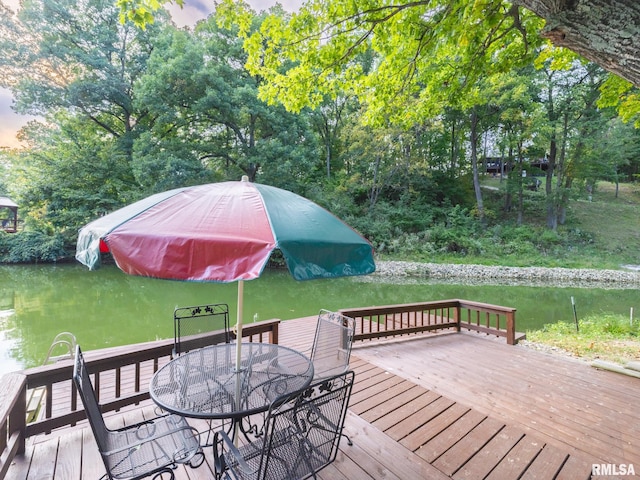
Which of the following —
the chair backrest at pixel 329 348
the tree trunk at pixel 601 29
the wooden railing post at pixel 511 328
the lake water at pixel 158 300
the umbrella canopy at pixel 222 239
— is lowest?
the lake water at pixel 158 300

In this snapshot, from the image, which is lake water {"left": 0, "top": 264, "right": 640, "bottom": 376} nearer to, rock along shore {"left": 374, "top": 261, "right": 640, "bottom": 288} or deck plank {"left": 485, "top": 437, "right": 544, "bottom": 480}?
rock along shore {"left": 374, "top": 261, "right": 640, "bottom": 288}

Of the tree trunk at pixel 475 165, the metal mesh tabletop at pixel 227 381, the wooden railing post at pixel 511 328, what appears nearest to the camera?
the metal mesh tabletop at pixel 227 381

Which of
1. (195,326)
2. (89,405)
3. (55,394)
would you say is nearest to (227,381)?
(89,405)

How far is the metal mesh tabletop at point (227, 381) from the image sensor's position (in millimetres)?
1655

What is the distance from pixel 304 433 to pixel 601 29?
2446 mm

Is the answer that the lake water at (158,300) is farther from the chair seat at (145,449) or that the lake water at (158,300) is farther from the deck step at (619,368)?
the chair seat at (145,449)

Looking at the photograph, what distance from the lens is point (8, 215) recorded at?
61.0 feet

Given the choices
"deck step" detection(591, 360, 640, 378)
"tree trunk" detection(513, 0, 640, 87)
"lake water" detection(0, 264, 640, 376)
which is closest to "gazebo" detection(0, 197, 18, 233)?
"lake water" detection(0, 264, 640, 376)

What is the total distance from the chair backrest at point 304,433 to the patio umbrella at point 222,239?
0.63 meters

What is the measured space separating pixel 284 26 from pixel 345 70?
1001 millimetres

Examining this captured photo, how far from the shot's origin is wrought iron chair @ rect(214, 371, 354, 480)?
54.8 inches

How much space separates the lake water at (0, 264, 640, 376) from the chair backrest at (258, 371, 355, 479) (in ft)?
16.2

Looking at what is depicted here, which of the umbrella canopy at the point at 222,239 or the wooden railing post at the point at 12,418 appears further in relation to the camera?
the wooden railing post at the point at 12,418

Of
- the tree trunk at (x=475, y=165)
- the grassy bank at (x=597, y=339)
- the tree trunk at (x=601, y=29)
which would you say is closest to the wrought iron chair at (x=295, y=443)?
the tree trunk at (x=601, y=29)
